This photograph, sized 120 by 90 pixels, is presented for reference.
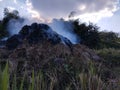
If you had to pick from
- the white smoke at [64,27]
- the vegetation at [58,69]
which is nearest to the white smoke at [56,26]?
the white smoke at [64,27]

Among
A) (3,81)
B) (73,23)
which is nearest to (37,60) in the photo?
(3,81)

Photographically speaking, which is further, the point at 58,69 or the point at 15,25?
the point at 15,25

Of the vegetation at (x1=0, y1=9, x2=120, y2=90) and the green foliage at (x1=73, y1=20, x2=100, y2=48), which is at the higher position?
the green foliage at (x1=73, y1=20, x2=100, y2=48)

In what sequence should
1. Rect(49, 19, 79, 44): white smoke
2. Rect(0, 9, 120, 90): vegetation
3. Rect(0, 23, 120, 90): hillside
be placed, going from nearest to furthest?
1. Rect(0, 9, 120, 90): vegetation
2. Rect(0, 23, 120, 90): hillside
3. Rect(49, 19, 79, 44): white smoke

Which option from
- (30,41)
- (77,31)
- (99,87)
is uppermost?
(77,31)

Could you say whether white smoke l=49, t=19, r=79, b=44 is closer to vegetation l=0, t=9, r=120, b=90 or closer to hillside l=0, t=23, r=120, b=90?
vegetation l=0, t=9, r=120, b=90

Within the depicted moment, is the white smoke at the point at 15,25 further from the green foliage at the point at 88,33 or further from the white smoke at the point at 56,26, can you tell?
the green foliage at the point at 88,33

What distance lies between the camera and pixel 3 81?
4.93 feet

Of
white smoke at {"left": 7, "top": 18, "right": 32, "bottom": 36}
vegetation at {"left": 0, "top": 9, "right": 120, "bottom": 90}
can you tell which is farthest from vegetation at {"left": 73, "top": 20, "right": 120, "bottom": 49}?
vegetation at {"left": 0, "top": 9, "right": 120, "bottom": 90}

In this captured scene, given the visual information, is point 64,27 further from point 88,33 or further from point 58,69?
point 58,69

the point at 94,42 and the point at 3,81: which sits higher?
the point at 94,42

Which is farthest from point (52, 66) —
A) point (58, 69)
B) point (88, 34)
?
point (88, 34)

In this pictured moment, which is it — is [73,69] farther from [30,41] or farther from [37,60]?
[30,41]

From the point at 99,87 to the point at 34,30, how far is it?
286 inches
